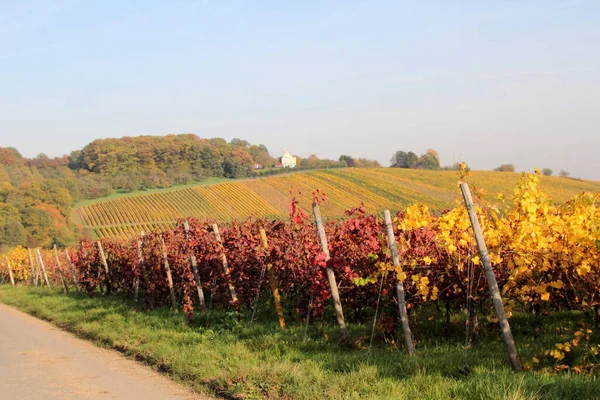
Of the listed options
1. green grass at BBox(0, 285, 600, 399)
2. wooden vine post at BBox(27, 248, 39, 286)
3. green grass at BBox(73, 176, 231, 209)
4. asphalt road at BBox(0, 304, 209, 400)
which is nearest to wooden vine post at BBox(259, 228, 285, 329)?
green grass at BBox(0, 285, 600, 399)

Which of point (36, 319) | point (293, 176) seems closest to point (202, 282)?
point (36, 319)

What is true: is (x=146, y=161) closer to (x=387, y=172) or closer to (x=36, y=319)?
(x=387, y=172)

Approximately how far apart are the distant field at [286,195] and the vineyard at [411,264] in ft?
143

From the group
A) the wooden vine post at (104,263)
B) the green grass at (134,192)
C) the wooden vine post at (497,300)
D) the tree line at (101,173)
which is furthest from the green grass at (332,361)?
the green grass at (134,192)

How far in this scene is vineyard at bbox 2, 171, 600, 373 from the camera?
5.92m

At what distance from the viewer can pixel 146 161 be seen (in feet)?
305

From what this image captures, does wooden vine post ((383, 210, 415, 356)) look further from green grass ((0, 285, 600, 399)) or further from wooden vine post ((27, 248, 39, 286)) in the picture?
wooden vine post ((27, 248, 39, 286))

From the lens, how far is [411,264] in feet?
21.5

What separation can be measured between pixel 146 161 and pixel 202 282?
8481 centimetres

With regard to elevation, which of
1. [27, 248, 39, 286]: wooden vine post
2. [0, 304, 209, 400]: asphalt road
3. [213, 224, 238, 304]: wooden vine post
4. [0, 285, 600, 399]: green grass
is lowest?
[27, 248, 39, 286]: wooden vine post

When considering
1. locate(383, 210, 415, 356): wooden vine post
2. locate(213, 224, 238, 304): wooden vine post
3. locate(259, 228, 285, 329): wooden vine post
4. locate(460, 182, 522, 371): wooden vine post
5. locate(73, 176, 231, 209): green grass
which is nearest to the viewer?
locate(460, 182, 522, 371): wooden vine post

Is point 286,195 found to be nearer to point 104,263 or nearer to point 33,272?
point 33,272

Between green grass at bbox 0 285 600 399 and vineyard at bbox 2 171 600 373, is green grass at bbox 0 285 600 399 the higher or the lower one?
the lower one

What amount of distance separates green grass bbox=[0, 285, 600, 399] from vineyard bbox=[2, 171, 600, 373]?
0.27 meters
